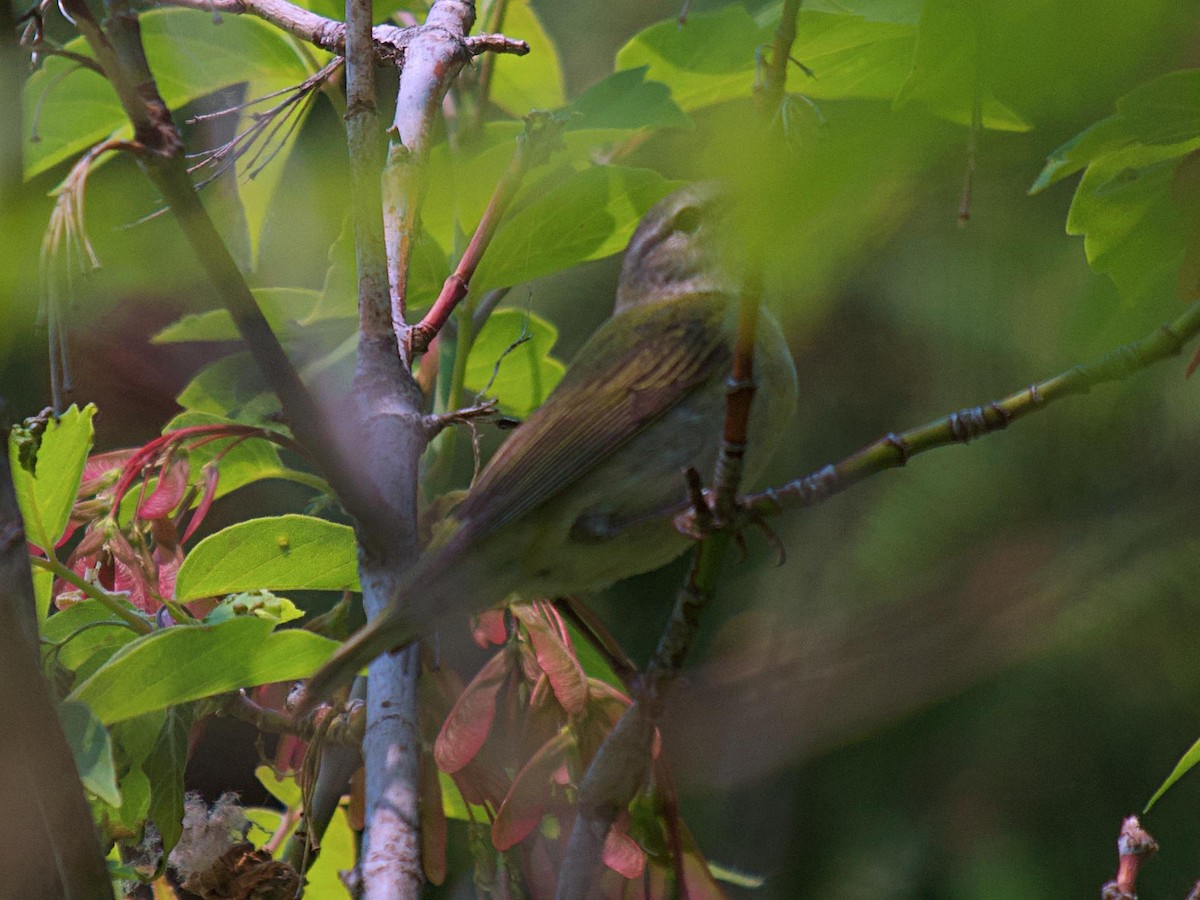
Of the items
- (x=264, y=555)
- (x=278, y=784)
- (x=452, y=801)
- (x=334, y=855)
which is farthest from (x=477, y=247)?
(x=334, y=855)

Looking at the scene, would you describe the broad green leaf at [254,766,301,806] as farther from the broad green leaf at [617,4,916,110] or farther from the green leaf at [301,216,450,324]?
the broad green leaf at [617,4,916,110]

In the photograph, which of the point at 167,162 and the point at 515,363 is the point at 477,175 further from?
the point at 167,162

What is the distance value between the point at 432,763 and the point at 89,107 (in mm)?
1159

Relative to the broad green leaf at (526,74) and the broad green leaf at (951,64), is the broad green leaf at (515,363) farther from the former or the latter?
the broad green leaf at (951,64)

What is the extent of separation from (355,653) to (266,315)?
71 cm

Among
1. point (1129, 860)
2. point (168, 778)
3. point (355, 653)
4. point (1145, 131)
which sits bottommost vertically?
point (1129, 860)

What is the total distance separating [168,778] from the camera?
1357 mm

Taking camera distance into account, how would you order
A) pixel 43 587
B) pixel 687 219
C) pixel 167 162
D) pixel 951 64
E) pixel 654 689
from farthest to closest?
pixel 687 219 → pixel 43 587 → pixel 654 689 → pixel 167 162 → pixel 951 64

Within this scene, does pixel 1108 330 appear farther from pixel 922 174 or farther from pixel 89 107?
pixel 89 107

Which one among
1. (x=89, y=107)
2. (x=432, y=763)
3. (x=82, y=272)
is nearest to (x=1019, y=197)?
(x=432, y=763)

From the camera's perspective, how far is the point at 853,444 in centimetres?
290

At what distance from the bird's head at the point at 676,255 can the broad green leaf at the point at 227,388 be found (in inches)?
28.7

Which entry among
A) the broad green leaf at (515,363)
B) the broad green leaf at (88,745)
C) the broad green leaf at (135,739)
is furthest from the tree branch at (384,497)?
the broad green leaf at (515,363)

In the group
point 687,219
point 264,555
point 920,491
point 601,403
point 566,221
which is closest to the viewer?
point 264,555
